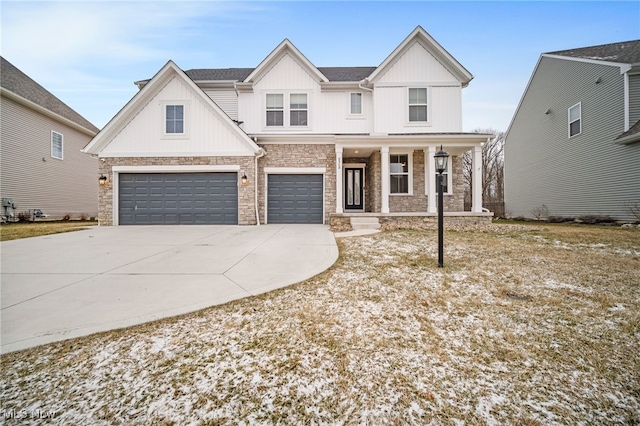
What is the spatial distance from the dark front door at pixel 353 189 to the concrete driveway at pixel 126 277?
5.86 metres

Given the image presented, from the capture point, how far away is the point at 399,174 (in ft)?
37.6

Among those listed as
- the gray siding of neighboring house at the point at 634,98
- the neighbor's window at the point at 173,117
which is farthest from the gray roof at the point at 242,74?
the gray siding of neighboring house at the point at 634,98

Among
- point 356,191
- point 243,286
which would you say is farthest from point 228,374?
point 356,191

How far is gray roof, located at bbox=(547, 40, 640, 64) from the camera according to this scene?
35.4 ft

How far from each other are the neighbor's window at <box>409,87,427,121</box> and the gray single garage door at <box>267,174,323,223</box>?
16.1 ft

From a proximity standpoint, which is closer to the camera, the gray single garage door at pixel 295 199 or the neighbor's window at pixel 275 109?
the gray single garage door at pixel 295 199

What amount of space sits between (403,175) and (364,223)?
11.9 feet

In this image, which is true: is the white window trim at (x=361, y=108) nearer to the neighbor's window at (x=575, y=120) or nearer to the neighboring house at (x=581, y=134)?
the neighboring house at (x=581, y=134)

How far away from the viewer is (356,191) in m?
12.5

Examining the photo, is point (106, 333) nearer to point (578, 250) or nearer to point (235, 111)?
point (578, 250)

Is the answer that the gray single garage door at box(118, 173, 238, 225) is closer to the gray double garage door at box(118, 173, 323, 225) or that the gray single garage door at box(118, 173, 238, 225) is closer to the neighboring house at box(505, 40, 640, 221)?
the gray double garage door at box(118, 173, 323, 225)

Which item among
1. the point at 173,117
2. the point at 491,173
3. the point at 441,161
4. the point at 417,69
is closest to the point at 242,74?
the point at 173,117

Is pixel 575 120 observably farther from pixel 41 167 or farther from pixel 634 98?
pixel 41 167

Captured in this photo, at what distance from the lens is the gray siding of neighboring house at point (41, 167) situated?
12.4m
